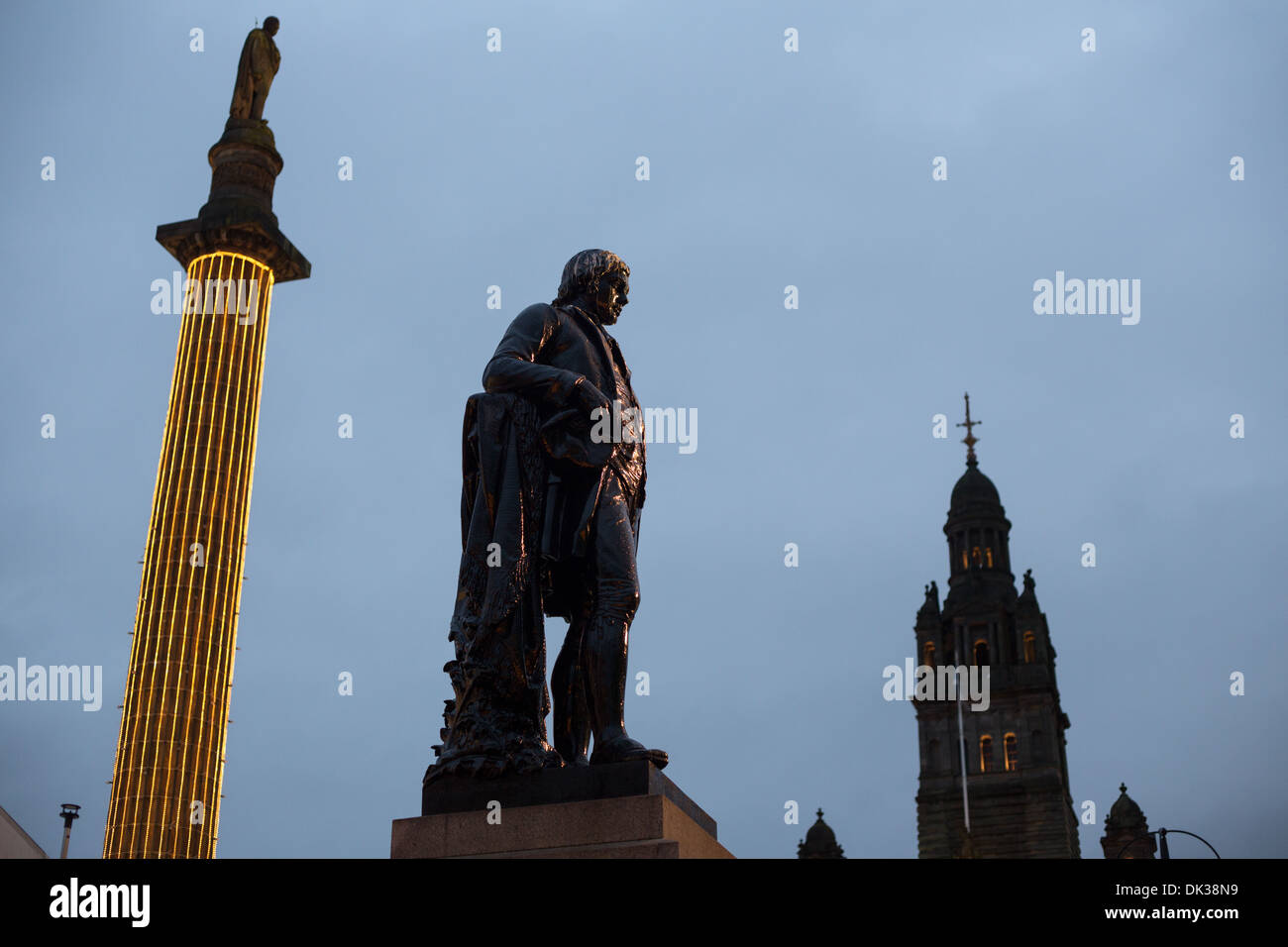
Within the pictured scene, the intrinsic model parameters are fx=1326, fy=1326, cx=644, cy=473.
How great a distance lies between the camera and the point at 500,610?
A: 28.9ft

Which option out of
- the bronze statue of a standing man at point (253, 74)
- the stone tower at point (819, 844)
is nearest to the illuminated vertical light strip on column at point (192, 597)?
the bronze statue of a standing man at point (253, 74)

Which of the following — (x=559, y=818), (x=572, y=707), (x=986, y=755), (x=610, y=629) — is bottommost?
(x=559, y=818)

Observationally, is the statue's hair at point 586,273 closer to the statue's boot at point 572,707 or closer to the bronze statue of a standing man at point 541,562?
the bronze statue of a standing man at point 541,562

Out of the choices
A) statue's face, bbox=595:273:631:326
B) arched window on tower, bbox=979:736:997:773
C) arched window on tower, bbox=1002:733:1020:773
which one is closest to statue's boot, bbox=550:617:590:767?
statue's face, bbox=595:273:631:326

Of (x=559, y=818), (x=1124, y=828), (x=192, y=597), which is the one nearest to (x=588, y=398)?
(x=559, y=818)

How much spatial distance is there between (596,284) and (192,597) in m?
48.0

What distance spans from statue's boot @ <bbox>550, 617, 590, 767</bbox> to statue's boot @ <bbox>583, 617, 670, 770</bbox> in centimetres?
23

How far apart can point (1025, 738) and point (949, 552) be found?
15141mm

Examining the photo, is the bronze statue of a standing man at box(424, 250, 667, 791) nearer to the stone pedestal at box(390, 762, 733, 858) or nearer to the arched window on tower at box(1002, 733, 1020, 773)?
the stone pedestal at box(390, 762, 733, 858)

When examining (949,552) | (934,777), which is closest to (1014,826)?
(934,777)

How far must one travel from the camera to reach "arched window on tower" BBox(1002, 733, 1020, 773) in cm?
8544

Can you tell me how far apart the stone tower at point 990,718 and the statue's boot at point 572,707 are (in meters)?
73.4

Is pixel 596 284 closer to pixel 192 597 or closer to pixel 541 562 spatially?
pixel 541 562

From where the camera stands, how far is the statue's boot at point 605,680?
8.70 m
